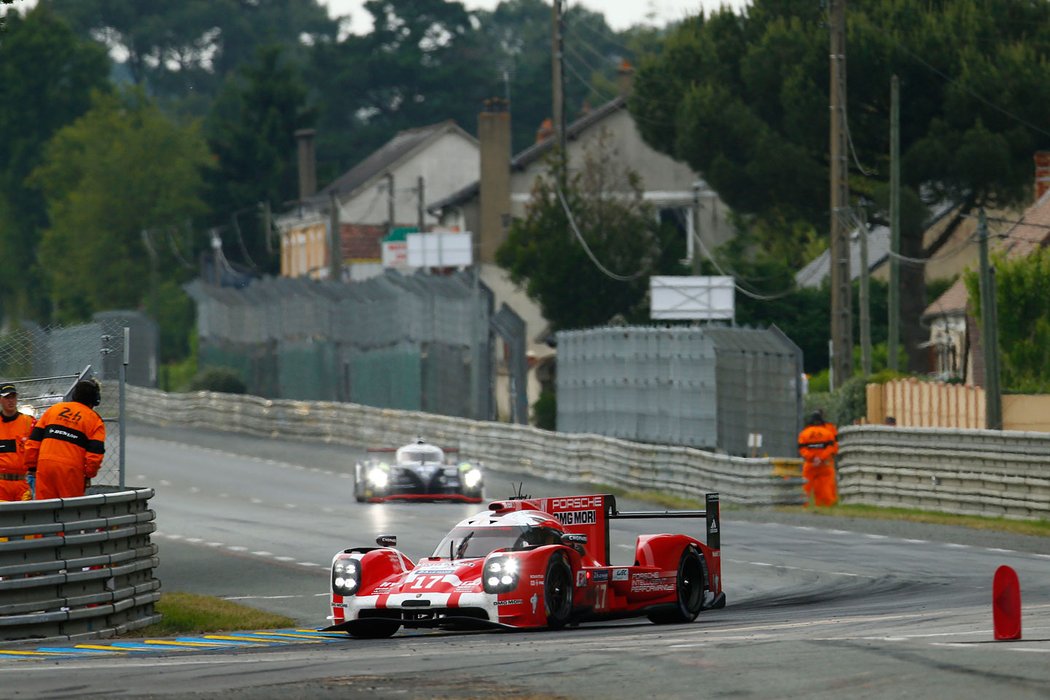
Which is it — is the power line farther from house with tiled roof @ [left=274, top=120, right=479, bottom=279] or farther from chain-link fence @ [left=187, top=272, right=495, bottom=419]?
house with tiled roof @ [left=274, top=120, right=479, bottom=279]

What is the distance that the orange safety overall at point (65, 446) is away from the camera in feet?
52.1

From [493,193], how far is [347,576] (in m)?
58.9

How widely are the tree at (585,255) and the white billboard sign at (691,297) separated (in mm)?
9015

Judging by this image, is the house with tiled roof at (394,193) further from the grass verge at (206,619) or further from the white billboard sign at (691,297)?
the grass verge at (206,619)

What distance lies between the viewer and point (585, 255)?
6066 centimetres

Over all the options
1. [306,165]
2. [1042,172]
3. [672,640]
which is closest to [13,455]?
[672,640]

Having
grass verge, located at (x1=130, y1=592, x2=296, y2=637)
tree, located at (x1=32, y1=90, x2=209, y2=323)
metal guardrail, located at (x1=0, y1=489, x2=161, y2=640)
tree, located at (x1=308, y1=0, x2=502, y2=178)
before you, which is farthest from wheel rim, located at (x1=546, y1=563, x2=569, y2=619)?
tree, located at (x1=308, y1=0, x2=502, y2=178)

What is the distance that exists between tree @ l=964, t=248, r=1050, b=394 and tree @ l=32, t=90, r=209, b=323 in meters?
69.5

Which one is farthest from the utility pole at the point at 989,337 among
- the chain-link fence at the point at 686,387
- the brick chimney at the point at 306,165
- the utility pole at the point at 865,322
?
the brick chimney at the point at 306,165

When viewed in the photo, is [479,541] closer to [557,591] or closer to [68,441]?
[557,591]

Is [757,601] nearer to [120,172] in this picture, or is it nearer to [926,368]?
[926,368]

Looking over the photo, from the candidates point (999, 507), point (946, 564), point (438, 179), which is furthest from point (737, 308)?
point (946, 564)

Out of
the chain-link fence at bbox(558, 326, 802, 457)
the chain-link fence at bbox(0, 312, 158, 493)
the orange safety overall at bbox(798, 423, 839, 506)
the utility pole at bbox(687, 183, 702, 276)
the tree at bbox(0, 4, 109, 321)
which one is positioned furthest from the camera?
the tree at bbox(0, 4, 109, 321)

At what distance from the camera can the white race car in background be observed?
110ft
